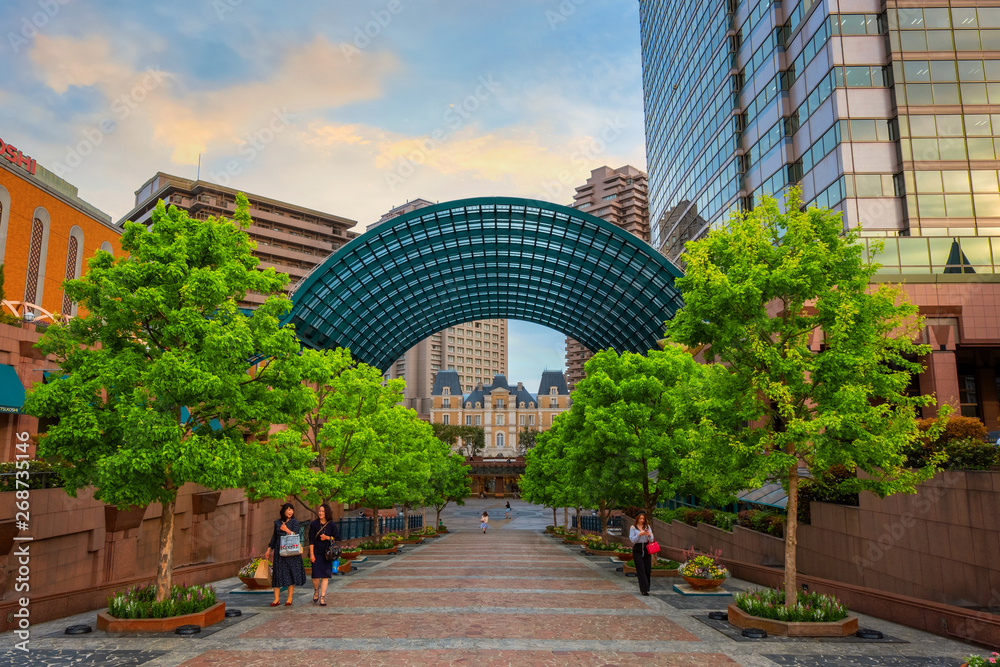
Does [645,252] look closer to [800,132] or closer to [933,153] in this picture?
[800,132]

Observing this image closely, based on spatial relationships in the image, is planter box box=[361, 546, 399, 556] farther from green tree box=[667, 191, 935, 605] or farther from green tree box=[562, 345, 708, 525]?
green tree box=[667, 191, 935, 605]

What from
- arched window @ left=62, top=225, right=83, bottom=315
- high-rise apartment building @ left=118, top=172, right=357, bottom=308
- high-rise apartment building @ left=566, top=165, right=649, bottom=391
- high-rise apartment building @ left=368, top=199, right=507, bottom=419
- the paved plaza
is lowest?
the paved plaza

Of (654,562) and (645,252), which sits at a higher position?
(645,252)

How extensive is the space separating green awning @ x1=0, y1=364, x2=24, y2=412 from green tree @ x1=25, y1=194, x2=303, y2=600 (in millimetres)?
9804

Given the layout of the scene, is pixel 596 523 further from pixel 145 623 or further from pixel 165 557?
pixel 145 623

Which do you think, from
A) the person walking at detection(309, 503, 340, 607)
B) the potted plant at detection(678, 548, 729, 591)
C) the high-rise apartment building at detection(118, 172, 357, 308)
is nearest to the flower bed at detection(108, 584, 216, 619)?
the person walking at detection(309, 503, 340, 607)

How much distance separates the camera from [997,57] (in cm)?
2955

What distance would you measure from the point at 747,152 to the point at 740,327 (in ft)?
104

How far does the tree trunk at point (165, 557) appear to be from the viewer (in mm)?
11180

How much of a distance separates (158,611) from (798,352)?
11.5 meters

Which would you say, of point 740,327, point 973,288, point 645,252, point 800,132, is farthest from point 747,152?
point 740,327

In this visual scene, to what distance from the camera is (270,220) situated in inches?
3878

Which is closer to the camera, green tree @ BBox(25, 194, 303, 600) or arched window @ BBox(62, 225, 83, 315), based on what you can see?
green tree @ BBox(25, 194, 303, 600)

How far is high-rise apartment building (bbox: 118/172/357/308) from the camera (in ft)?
308
